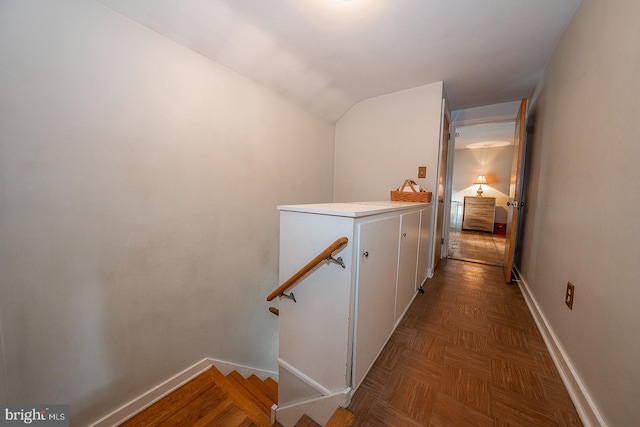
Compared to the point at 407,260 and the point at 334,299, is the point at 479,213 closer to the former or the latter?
the point at 407,260

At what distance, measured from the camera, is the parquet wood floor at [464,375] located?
1066 mm

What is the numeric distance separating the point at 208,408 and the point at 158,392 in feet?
1.28

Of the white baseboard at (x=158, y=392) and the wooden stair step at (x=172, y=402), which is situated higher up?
the white baseboard at (x=158, y=392)

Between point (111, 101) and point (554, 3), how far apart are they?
9.65 feet

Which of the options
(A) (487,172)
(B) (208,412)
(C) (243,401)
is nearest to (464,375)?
(C) (243,401)

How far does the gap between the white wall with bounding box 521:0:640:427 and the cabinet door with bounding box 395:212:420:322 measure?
36.7 inches

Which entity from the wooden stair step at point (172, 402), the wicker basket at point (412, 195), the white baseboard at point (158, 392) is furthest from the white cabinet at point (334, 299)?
the wicker basket at point (412, 195)

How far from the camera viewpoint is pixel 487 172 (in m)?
6.17

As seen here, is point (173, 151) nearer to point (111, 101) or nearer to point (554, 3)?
point (111, 101)

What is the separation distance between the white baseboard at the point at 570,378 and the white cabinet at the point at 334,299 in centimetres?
95

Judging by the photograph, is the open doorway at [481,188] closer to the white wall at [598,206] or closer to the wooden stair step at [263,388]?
the white wall at [598,206]

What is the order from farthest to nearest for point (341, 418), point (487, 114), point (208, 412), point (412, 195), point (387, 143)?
point (487, 114), point (387, 143), point (412, 195), point (208, 412), point (341, 418)

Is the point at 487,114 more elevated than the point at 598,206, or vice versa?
the point at 487,114

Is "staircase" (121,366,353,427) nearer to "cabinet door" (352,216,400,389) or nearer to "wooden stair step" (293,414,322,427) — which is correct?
"wooden stair step" (293,414,322,427)
